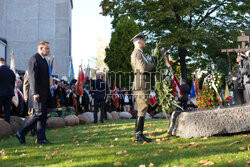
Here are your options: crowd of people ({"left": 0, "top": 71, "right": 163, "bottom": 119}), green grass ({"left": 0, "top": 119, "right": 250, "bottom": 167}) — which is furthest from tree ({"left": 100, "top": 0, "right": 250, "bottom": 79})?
green grass ({"left": 0, "top": 119, "right": 250, "bottom": 167})

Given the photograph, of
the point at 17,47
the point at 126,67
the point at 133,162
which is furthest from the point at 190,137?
the point at 17,47

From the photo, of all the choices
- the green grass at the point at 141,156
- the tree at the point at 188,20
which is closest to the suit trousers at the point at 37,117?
the green grass at the point at 141,156

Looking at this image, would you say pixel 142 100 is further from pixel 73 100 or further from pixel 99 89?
pixel 73 100

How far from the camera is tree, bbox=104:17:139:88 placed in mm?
23875

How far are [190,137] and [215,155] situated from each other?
2046mm

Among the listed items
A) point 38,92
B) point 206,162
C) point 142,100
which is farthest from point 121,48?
point 206,162


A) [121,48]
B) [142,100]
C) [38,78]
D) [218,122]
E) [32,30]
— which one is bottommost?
[218,122]

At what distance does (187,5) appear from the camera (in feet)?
83.6

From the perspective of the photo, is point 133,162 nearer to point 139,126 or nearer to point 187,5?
point 139,126

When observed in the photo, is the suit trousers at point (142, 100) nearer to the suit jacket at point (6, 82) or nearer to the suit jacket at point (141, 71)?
the suit jacket at point (141, 71)

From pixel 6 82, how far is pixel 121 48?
15.3m

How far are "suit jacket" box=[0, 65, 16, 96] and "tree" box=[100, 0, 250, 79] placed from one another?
16623 mm

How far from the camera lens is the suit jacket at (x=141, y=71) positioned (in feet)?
21.0

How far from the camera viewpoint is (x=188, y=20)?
90.9 ft
